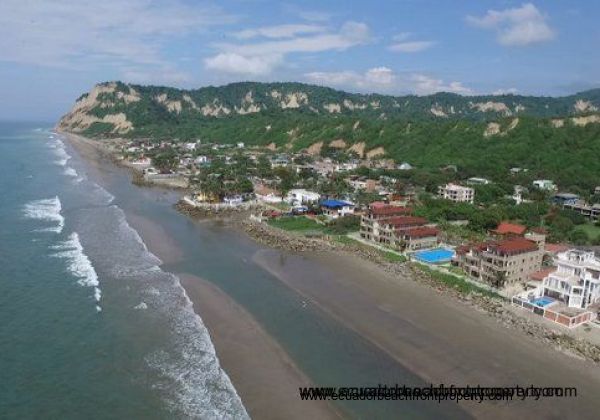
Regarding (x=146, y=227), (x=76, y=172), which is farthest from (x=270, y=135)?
(x=146, y=227)

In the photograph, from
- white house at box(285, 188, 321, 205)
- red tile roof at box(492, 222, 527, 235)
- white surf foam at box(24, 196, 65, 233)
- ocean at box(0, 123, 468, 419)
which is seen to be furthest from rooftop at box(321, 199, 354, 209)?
white surf foam at box(24, 196, 65, 233)

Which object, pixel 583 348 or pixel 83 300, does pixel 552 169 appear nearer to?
pixel 583 348

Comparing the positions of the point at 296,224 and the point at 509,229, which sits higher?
the point at 509,229

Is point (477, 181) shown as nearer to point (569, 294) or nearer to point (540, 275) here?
point (540, 275)

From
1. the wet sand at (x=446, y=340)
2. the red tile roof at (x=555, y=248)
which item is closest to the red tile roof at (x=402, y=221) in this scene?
the wet sand at (x=446, y=340)

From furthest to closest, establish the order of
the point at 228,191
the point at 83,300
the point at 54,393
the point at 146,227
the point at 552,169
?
1. the point at 552,169
2. the point at 228,191
3. the point at 146,227
4. the point at 83,300
5. the point at 54,393

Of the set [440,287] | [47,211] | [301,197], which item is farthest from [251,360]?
[301,197]

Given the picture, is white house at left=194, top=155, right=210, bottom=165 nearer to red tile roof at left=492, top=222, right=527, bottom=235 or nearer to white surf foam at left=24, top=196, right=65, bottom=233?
white surf foam at left=24, top=196, right=65, bottom=233

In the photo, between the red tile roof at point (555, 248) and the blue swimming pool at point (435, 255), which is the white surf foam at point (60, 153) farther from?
the red tile roof at point (555, 248)
